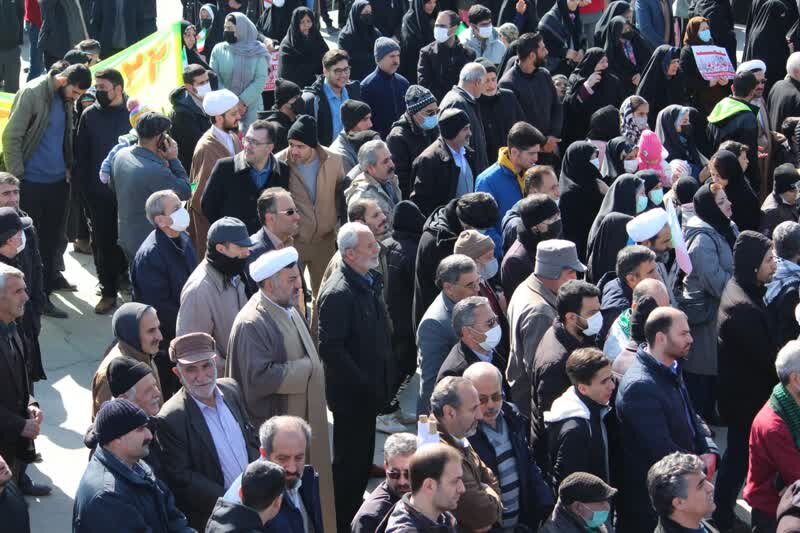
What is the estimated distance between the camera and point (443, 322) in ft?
24.6

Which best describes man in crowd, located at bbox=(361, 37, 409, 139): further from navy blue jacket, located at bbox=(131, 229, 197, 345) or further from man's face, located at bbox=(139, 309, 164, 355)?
man's face, located at bbox=(139, 309, 164, 355)

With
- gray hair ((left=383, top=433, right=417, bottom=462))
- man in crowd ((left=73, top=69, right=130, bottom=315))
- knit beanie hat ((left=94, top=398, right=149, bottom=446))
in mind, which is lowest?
man in crowd ((left=73, top=69, right=130, bottom=315))

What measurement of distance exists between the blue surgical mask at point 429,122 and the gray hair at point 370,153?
3.63 ft

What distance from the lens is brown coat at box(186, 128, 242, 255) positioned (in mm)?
9977

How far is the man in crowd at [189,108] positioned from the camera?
11.0 m

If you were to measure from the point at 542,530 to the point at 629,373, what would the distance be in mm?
1202

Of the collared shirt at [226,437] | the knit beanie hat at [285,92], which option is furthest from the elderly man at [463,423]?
the knit beanie hat at [285,92]

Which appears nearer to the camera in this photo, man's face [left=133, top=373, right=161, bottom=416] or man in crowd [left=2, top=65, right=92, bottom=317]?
man's face [left=133, top=373, right=161, bottom=416]

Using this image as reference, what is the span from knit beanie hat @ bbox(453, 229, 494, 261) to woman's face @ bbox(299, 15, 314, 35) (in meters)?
6.44

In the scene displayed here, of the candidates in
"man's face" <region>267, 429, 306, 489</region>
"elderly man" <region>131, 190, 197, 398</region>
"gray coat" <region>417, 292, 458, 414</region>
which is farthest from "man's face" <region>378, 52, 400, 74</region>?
"man's face" <region>267, 429, 306, 489</region>

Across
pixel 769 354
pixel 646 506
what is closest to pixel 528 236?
pixel 769 354

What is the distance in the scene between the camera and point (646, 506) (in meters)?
6.84

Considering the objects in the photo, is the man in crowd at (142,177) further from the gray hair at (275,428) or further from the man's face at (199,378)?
the gray hair at (275,428)

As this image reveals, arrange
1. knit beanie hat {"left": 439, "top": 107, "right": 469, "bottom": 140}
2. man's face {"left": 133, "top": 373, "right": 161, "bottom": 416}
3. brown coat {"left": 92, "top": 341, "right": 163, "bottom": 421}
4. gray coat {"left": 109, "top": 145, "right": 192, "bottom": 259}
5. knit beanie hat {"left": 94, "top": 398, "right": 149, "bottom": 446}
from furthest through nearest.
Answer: knit beanie hat {"left": 439, "top": 107, "right": 469, "bottom": 140}
gray coat {"left": 109, "top": 145, "right": 192, "bottom": 259}
brown coat {"left": 92, "top": 341, "right": 163, "bottom": 421}
man's face {"left": 133, "top": 373, "right": 161, "bottom": 416}
knit beanie hat {"left": 94, "top": 398, "right": 149, "bottom": 446}
